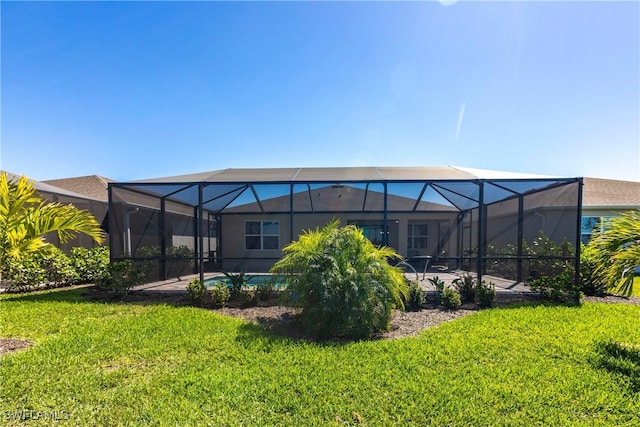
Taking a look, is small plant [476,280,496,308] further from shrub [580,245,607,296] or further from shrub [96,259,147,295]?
shrub [96,259,147,295]

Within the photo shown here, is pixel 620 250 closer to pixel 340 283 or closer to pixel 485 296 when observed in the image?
pixel 485 296

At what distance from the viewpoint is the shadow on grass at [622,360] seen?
292 centimetres

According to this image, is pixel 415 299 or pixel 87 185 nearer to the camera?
pixel 415 299

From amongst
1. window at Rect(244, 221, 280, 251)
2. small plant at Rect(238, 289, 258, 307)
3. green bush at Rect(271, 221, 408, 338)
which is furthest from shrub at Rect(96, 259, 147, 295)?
window at Rect(244, 221, 280, 251)

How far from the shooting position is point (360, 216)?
13461 millimetres

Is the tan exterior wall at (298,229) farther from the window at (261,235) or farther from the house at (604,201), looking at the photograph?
the house at (604,201)

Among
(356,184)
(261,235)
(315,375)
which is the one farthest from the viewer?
(261,235)

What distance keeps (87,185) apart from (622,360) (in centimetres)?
2133

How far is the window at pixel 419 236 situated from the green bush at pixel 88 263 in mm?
12481

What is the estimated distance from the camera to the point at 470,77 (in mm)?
7324

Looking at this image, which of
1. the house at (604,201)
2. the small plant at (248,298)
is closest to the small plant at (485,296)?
the small plant at (248,298)

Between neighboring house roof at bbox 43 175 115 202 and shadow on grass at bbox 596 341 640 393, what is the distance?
1811 cm

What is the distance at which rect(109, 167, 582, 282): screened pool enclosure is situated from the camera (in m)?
6.82

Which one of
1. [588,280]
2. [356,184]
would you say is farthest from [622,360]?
[356,184]
